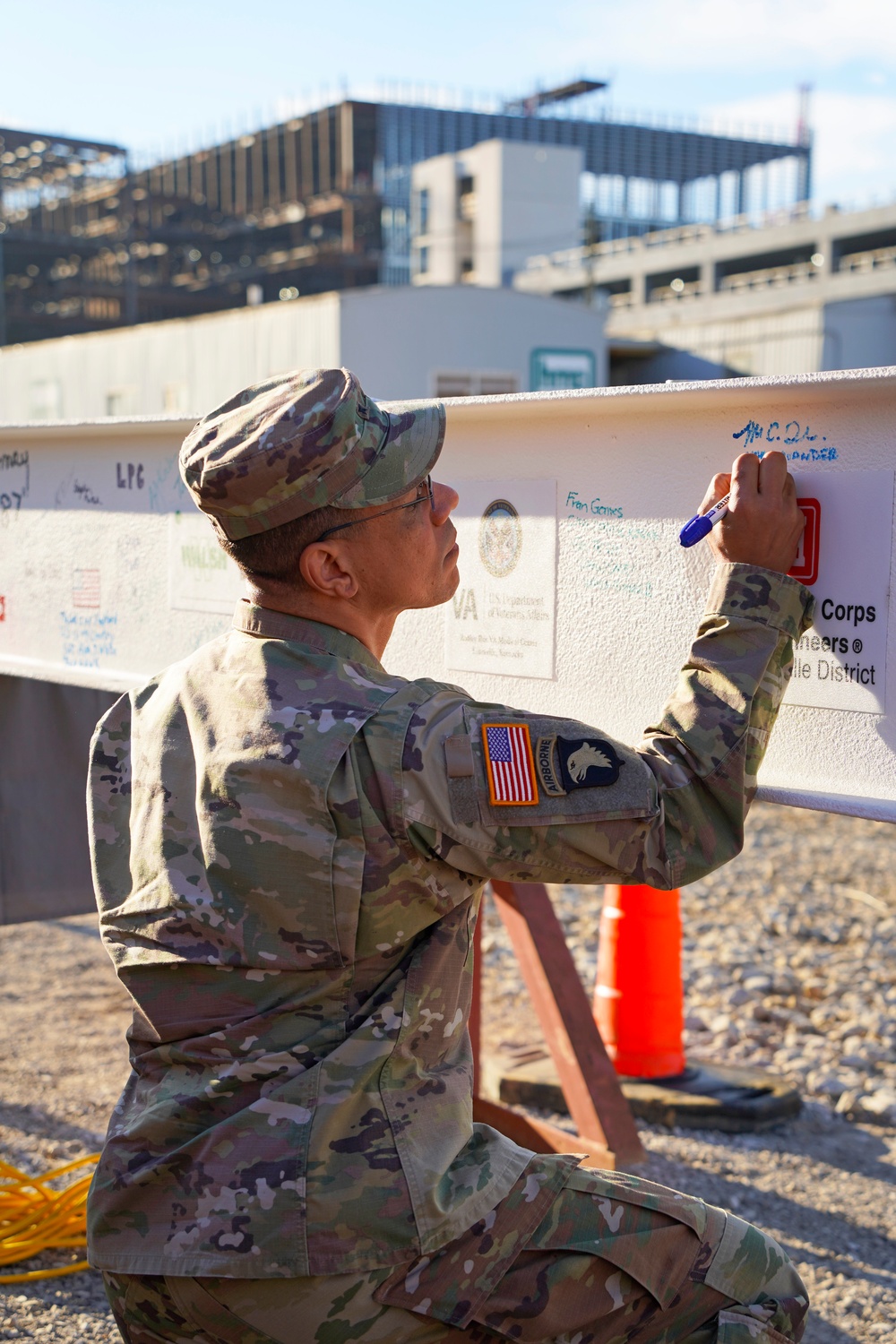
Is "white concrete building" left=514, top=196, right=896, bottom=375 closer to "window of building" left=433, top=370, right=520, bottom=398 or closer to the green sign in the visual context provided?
the green sign

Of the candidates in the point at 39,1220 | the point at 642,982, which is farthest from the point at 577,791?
the point at 642,982

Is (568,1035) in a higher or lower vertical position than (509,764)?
lower

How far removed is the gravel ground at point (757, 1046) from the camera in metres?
3.49

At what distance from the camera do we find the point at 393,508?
6.02 ft

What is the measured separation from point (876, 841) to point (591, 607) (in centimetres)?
596

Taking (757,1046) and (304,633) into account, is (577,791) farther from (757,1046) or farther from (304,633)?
(757,1046)

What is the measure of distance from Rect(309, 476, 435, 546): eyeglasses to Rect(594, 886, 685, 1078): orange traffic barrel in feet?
9.03

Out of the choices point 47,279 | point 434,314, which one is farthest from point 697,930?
point 47,279

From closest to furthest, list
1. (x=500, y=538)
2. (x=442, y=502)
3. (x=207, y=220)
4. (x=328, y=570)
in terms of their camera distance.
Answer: (x=328, y=570), (x=442, y=502), (x=500, y=538), (x=207, y=220)

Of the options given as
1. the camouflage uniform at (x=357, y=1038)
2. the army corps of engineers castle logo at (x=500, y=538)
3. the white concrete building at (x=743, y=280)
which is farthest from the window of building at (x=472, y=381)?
the camouflage uniform at (x=357, y=1038)

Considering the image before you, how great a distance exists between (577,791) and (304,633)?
1.40 feet

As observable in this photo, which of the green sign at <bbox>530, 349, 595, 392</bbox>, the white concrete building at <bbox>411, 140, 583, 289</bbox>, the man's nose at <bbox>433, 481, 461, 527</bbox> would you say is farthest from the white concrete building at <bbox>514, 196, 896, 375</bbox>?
the man's nose at <bbox>433, 481, 461, 527</bbox>
